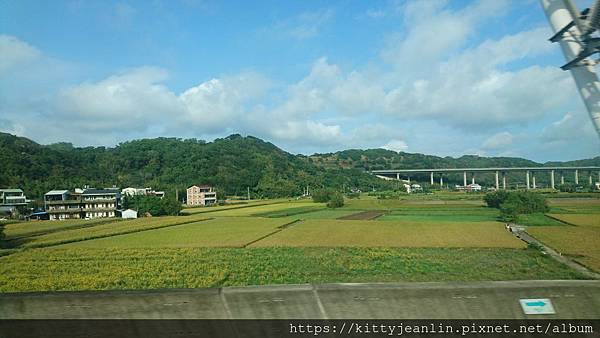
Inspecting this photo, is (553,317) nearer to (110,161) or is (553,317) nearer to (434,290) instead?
(434,290)

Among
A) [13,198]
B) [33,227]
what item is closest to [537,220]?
[33,227]

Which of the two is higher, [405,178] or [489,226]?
[405,178]

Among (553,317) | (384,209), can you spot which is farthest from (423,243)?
(384,209)

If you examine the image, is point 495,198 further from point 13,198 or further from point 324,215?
point 13,198

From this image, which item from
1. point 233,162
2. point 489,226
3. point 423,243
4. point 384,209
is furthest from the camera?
point 233,162

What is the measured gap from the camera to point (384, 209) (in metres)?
29.6

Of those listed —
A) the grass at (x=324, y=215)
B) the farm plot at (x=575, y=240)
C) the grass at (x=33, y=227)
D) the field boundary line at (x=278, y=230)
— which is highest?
the grass at (x=33, y=227)

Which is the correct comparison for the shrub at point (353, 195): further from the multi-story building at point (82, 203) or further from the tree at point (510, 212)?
the multi-story building at point (82, 203)

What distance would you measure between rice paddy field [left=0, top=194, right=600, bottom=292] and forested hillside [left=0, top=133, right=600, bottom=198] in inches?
124

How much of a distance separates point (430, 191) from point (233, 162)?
36.7 m

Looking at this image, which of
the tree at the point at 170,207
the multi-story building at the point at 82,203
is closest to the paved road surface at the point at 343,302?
the multi-story building at the point at 82,203

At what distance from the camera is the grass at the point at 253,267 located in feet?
27.5

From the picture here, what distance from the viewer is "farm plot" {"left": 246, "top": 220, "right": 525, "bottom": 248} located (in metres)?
13.5

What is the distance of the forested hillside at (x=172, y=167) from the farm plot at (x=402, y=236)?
13.9 ft
